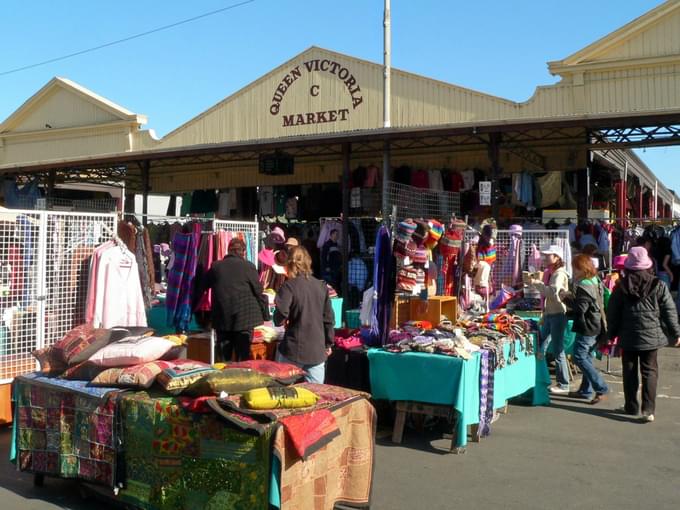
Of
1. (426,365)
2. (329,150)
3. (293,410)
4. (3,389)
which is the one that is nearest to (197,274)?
(3,389)

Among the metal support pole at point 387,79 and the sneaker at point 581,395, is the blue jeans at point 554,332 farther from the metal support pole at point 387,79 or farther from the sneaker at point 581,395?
the metal support pole at point 387,79

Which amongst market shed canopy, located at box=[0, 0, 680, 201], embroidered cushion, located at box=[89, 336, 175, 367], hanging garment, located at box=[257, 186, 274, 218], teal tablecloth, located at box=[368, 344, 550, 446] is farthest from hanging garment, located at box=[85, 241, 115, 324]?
hanging garment, located at box=[257, 186, 274, 218]

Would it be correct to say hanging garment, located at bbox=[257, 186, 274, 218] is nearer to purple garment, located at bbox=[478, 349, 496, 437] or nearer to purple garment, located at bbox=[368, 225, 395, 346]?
purple garment, located at bbox=[368, 225, 395, 346]

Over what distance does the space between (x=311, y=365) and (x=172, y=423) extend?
1.73m

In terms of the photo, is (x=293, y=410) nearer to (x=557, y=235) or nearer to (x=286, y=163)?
(x=557, y=235)

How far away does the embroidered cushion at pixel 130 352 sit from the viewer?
459 cm

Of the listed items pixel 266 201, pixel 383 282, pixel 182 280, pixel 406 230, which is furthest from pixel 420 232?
pixel 266 201

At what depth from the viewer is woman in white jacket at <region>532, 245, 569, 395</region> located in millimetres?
7730

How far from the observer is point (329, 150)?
16.7 metres

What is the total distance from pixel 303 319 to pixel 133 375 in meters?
1.61

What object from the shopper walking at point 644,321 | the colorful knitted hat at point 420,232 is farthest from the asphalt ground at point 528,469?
the colorful knitted hat at point 420,232

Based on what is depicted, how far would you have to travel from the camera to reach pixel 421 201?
13750 mm

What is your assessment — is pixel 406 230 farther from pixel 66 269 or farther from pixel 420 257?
pixel 66 269

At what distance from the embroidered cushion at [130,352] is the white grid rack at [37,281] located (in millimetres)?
2270
